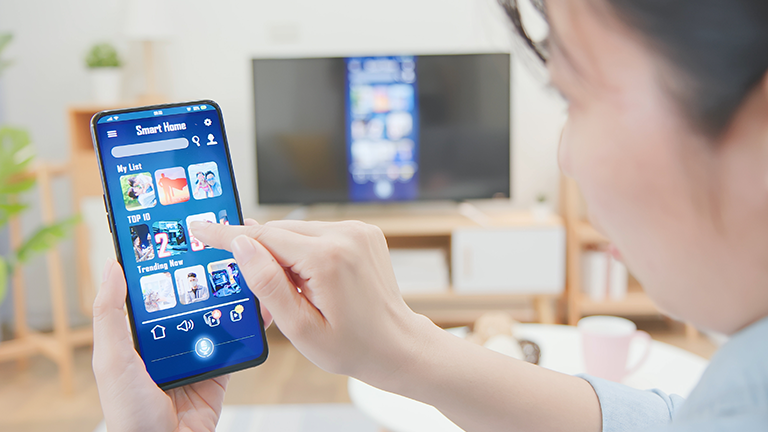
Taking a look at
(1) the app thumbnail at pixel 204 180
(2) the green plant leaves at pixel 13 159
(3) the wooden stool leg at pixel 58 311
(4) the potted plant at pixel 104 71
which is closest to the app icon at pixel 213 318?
(1) the app thumbnail at pixel 204 180

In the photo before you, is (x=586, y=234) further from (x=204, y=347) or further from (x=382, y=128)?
(x=204, y=347)

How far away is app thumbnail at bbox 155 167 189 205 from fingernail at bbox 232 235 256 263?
18 cm

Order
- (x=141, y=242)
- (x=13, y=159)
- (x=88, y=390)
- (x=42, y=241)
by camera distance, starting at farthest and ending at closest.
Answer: (x=88, y=390), (x=42, y=241), (x=13, y=159), (x=141, y=242)

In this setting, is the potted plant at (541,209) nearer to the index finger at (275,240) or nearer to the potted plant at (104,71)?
the potted plant at (104,71)

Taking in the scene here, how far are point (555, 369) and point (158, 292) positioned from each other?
83 cm

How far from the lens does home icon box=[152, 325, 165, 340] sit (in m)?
0.61

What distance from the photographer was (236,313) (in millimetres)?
637

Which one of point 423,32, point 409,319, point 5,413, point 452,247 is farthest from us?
point 423,32

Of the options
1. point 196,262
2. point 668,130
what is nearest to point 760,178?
point 668,130

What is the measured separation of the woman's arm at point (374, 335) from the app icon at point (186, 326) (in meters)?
0.14

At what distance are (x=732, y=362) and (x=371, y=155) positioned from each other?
8.18 feet

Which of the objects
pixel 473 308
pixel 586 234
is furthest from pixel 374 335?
pixel 473 308

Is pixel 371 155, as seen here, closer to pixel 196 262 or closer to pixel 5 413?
pixel 5 413

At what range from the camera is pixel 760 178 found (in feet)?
0.88
